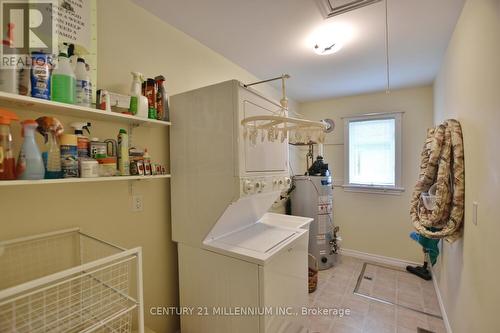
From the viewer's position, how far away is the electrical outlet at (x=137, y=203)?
1.53 m

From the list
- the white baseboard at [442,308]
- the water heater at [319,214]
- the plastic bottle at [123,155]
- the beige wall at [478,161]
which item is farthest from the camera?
the water heater at [319,214]

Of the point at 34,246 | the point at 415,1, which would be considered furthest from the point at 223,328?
the point at 415,1

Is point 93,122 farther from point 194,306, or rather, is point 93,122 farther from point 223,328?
point 223,328

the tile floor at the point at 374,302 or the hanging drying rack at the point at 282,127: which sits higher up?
the hanging drying rack at the point at 282,127

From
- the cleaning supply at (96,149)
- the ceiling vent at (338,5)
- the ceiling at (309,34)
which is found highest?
the ceiling at (309,34)

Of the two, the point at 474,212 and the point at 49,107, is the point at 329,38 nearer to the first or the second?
the point at 474,212

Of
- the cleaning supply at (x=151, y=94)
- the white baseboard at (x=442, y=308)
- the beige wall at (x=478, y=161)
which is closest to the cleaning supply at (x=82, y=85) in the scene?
the cleaning supply at (x=151, y=94)

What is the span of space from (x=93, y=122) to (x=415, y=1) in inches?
85.7

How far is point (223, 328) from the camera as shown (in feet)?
4.75

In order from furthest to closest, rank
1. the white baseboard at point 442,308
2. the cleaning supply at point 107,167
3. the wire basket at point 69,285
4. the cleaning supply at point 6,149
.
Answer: the white baseboard at point 442,308 → the cleaning supply at point 107,167 → the wire basket at point 69,285 → the cleaning supply at point 6,149

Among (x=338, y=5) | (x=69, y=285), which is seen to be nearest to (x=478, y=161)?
(x=338, y=5)

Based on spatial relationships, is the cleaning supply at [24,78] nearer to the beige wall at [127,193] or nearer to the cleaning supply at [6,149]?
the cleaning supply at [6,149]

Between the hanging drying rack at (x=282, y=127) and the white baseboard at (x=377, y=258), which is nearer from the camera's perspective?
the hanging drying rack at (x=282, y=127)

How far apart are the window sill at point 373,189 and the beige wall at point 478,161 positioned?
1531mm
